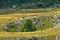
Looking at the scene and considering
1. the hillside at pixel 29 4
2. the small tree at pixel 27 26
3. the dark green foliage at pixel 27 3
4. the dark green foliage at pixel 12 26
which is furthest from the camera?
the dark green foliage at pixel 27 3

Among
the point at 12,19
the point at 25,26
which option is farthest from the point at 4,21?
the point at 25,26

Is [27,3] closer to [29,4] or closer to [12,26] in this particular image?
[29,4]

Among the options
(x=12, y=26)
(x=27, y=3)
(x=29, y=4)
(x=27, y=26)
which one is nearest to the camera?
(x=27, y=26)

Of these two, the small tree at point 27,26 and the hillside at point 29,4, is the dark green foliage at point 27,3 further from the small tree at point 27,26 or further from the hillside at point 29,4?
the small tree at point 27,26

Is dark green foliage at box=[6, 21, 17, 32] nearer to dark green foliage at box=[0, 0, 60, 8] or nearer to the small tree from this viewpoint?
the small tree

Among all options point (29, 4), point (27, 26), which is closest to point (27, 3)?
point (29, 4)

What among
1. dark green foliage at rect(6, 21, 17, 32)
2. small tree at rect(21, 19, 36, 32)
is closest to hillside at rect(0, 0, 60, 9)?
dark green foliage at rect(6, 21, 17, 32)

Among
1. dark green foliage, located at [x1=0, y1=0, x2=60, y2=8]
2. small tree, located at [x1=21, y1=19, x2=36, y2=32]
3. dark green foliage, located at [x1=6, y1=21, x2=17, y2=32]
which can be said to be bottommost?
dark green foliage, located at [x1=0, y1=0, x2=60, y2=8]

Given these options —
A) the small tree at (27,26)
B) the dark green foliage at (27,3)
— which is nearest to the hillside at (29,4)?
the dark green foliage at (27,3)

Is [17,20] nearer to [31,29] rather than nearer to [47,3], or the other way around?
[31,29]

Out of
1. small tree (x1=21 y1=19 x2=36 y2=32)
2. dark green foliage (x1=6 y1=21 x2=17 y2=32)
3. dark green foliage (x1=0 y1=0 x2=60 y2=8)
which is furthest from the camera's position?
dark green foliage (x1=0 y1=0 x2=60 y2=8)

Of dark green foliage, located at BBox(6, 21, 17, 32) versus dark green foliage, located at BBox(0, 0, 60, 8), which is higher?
dark green foliage, located at BBox(6, 21, 17, 32)
